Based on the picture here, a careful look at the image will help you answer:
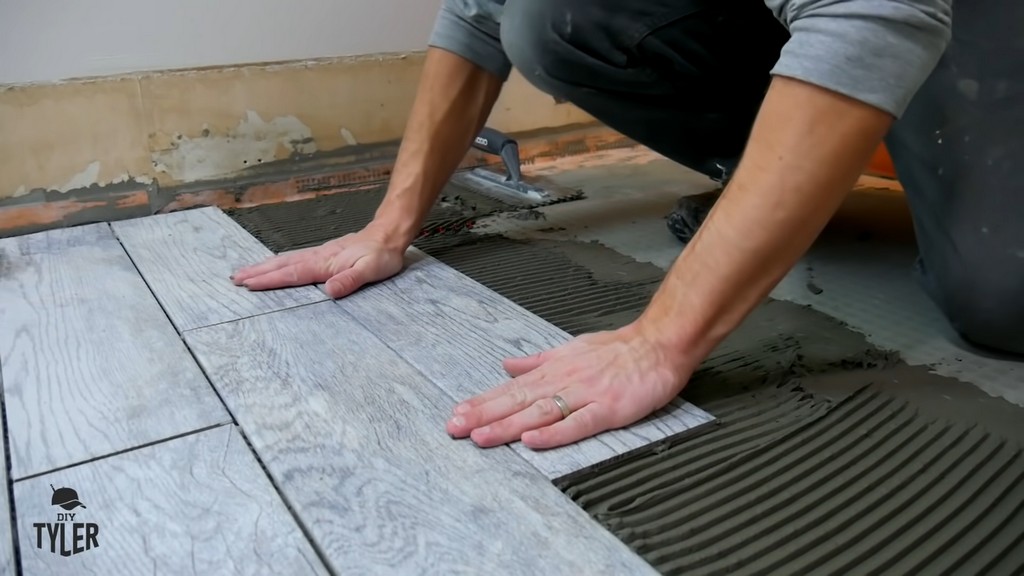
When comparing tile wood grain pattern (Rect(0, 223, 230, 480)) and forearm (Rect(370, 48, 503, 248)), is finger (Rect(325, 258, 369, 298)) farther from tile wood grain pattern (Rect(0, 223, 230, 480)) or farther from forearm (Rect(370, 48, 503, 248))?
tile wood grain pattern (Rect(0, 223, 230, 480))

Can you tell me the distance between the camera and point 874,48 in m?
0.73

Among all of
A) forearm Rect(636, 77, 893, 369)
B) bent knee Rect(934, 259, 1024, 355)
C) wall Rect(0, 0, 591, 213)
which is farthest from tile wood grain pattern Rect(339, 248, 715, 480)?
wall Rect(0, 0, 591, 213)

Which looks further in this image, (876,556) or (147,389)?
(147,389)

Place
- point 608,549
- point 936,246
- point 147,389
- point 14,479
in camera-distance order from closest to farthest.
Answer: point 608,549
point 14,479
point 147,389
point 936,246

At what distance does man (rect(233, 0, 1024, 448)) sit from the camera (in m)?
0.75

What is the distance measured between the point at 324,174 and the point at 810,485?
152cm

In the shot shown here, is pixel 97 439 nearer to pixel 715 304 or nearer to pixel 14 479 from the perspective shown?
pixel 14 479

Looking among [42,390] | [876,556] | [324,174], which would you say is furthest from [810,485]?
[324,174]

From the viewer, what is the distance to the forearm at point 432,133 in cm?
130

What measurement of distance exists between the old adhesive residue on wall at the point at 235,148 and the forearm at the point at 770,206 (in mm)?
1348

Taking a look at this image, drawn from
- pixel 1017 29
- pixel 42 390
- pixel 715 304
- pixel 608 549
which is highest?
pixel 1017 29

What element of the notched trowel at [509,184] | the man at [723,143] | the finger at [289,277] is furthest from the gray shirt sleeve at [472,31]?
the notched trowel at [509,184]

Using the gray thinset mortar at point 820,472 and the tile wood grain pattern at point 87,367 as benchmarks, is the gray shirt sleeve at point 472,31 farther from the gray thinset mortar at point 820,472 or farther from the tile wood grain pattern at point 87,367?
the tile wood grain pattern at point 87,367

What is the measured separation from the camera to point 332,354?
103cm
